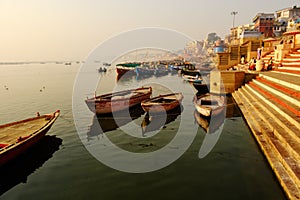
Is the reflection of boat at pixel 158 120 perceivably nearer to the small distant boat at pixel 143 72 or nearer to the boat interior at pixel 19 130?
the boat interior at pixel 19 130

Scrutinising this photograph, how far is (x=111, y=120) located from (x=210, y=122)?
8.39 metres

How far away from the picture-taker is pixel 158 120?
1669 cm

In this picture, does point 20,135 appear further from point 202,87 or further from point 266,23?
point 266,23

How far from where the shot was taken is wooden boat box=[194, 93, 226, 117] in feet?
48.9

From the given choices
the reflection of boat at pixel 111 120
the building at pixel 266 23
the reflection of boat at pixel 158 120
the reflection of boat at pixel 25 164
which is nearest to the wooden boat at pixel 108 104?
the reflection of boat at pixel 111 120

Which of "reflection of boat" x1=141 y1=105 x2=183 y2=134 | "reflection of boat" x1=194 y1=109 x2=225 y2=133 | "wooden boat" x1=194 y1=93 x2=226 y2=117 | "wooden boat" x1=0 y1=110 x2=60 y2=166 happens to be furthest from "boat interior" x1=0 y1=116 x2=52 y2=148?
"wooden boat" x1=194 y1=93 x2=226 y2=117

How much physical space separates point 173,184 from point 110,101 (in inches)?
458

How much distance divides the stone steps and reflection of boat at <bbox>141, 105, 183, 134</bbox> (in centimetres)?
596

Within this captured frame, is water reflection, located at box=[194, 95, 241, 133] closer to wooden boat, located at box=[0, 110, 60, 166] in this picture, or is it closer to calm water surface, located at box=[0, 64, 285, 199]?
calm water surface, located at box=[0, 64, 285, 199]

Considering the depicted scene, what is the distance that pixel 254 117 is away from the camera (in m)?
12.4

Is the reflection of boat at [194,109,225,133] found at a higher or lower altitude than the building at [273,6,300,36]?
lower

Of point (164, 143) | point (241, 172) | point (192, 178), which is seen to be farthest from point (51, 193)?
point (241, 172)

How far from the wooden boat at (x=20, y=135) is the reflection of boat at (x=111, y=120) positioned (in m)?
3.19

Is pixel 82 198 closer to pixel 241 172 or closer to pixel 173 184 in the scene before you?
pixel 173 184
